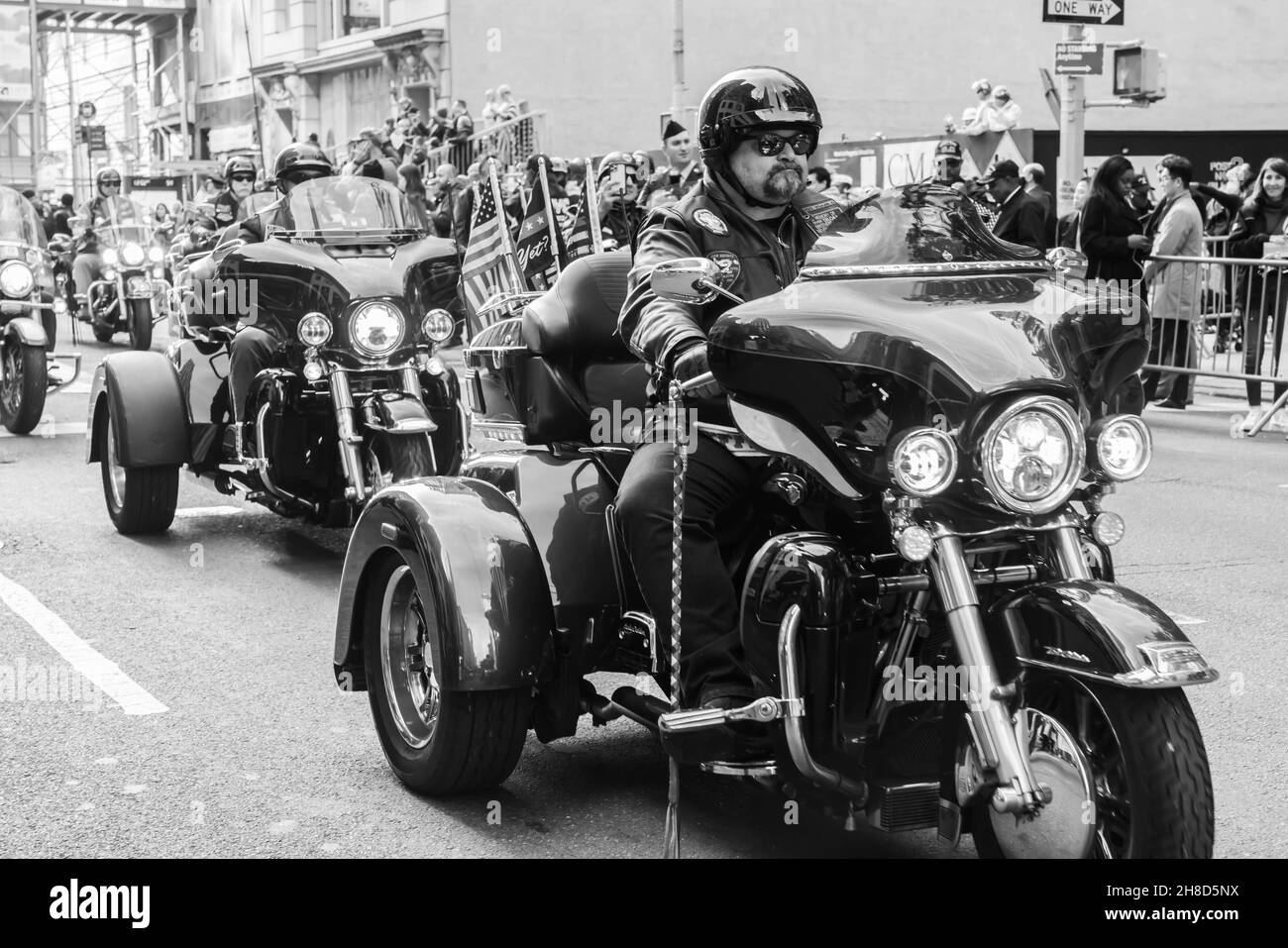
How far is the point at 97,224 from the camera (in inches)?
827

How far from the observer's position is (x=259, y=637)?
21.4ft

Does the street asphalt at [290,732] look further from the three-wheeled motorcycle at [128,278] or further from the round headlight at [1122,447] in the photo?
the three-wheeled motorcycle at [128,278]

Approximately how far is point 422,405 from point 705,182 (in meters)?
3.58

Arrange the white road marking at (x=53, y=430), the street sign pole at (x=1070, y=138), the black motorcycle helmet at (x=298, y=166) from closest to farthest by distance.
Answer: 1. the black motorcycle helmet at (x=298, y=166)
2. the white road marking at (x=53, y=430)
3. the street sign pole at (x=1070, y=138)

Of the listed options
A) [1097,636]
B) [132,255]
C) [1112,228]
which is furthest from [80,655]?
[132,255]

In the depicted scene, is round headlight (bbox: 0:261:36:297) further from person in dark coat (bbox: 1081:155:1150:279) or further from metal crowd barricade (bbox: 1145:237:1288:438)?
metal crowd barricade (bbox: 1145:237:1288:438)

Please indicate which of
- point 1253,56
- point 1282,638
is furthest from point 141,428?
point 1253,56

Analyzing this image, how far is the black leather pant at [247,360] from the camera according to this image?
26.7 ft

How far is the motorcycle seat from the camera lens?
Answer: 4.71m

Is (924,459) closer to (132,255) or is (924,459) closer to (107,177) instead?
(132,255)

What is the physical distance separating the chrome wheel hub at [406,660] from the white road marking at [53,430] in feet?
27.7

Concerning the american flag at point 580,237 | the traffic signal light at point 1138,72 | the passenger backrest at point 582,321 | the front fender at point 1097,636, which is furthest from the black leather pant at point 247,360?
the traffic signal light at point 1138,72

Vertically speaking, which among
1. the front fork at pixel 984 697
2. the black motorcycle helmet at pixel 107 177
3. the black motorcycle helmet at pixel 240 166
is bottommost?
the front fork at pixel 984 697

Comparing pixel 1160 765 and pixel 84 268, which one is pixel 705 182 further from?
pixel 84 268
